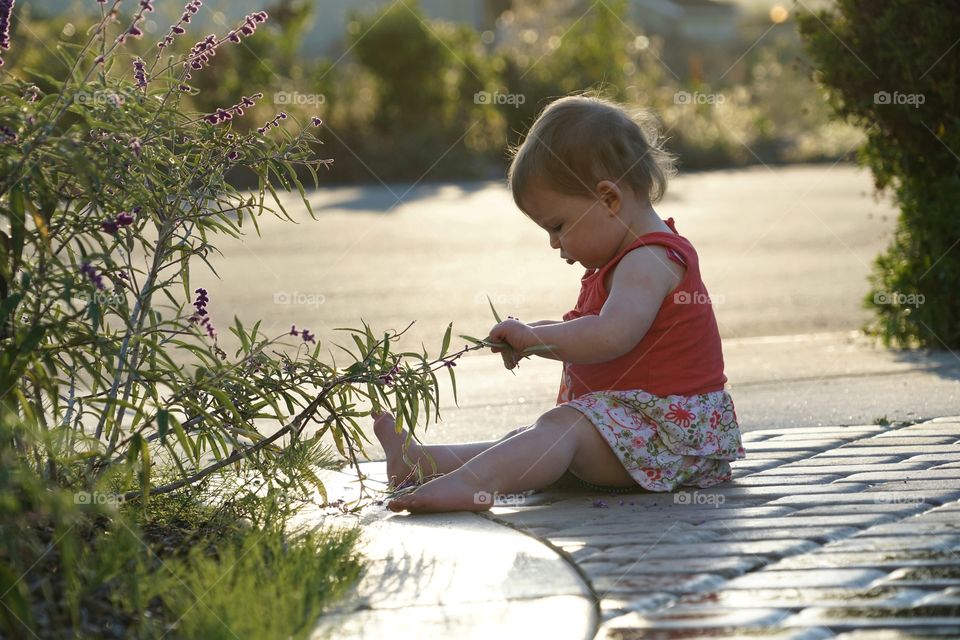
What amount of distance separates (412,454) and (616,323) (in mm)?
704

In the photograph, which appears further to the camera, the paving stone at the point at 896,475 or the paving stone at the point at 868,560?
the paving stone at the point at 896,475

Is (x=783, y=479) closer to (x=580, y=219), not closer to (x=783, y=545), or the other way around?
(x=783, y=545)

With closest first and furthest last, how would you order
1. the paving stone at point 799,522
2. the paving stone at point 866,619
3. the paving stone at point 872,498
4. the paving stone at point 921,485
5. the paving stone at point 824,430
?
1. the paving stone at point 866,619
2. the paving stone at point 799,522
3. the paving stone at point 872,498
4. the paving stone at point 921,485
5. the paving stone at point 824,430

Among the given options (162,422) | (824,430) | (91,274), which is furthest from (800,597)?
(824,430)

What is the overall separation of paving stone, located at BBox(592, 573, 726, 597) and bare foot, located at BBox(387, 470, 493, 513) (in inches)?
27.8

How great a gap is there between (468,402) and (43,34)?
1623 centimetres

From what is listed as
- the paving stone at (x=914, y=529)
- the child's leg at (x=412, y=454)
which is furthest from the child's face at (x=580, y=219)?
the paving stone at (x=914, y=529)

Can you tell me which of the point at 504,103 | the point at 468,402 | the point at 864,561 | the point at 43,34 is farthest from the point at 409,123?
the point at 864,561

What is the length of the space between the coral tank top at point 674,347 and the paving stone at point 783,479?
283 millimetres

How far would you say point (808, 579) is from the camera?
8.52ft

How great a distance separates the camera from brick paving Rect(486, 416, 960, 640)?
237cm

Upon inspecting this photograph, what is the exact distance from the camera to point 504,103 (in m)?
21.0

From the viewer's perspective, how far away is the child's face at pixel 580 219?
368cm

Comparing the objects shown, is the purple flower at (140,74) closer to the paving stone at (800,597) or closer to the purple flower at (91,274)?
the purple flower at (91,274)
